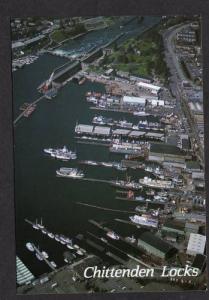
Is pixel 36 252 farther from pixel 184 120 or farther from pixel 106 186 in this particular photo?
pixel 184 120

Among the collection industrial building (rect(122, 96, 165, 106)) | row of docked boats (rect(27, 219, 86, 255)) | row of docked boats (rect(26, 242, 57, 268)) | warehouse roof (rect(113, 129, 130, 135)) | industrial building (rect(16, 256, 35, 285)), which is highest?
industrial building (rect(122, 96, 165, 106))

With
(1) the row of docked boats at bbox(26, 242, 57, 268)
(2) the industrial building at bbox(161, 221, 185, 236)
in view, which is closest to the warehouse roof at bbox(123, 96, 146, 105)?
(2) the industrial building at bbox(161, 221, 185, 236)

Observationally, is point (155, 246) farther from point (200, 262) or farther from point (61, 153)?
point (61, 153)

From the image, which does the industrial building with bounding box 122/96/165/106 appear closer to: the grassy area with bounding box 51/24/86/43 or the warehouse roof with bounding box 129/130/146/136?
the warehouse roof with bounding box 129/130/146/136

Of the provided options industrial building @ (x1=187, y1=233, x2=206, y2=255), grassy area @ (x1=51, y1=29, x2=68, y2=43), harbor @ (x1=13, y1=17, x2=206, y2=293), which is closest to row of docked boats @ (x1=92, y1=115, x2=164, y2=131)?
harbor @ (x1=13, y1=17, x2=206, y2=293)

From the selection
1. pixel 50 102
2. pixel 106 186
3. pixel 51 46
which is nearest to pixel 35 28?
pixel 51 46

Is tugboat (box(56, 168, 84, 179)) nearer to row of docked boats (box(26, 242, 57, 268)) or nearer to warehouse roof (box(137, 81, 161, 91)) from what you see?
row of docked boats (box(26, 242, 57, 268))

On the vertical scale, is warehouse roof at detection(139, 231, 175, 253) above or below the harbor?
below
